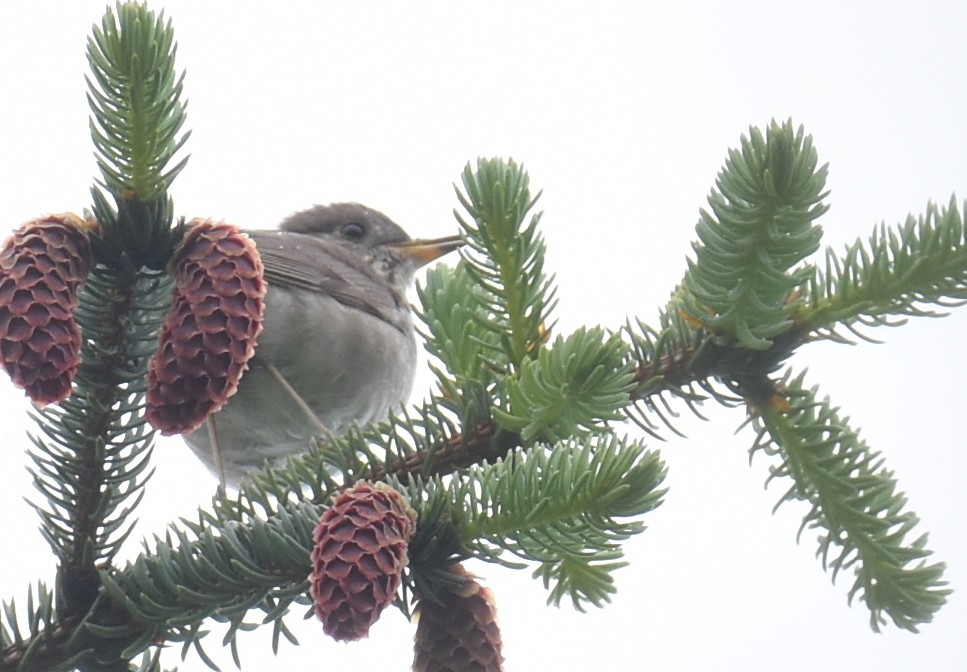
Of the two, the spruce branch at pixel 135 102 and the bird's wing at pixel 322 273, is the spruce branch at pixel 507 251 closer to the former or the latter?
the spruce branch at pixel 135 102

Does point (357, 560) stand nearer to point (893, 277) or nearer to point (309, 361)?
point (893, 277)

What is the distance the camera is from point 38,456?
5.19 feet

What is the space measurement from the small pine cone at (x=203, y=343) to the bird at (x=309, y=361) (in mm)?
2069

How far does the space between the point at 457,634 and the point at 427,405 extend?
38 centimetres

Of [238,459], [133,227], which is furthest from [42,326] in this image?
[238,459]

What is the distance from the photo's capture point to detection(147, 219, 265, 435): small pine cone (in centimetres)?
144

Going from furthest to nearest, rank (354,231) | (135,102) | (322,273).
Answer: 1. (354,231)
2. (322,273)
3. (135,102)

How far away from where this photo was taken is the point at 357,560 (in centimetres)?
132

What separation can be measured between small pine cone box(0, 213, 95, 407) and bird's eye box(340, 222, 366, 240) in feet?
13.4

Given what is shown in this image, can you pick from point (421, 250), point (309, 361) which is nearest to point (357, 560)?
point (309, 361)

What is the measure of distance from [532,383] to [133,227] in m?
0.59

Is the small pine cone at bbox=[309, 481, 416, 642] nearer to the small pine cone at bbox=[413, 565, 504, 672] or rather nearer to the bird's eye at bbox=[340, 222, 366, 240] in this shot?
the small pine cone at bbox=[413, 565, 504, 672]

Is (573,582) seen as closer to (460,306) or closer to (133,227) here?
(460,306)

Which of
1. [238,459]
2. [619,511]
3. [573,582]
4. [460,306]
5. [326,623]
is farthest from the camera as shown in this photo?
[238,459]
